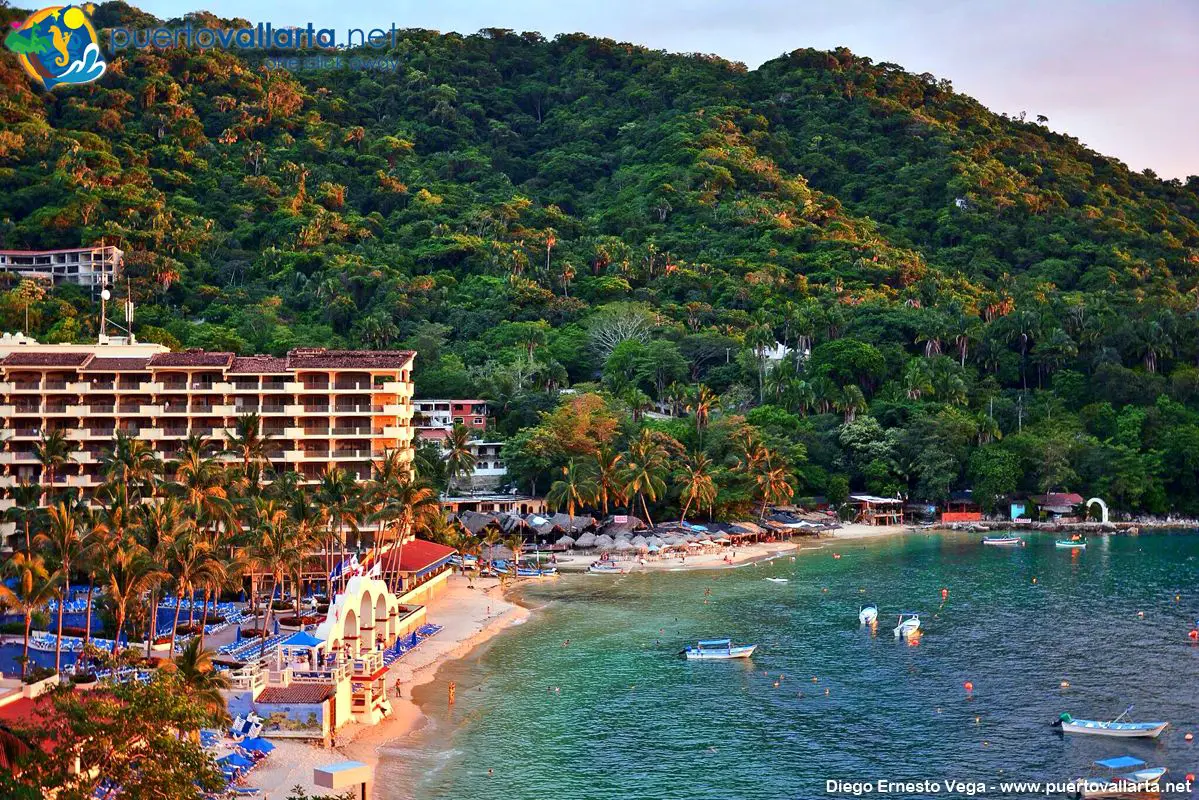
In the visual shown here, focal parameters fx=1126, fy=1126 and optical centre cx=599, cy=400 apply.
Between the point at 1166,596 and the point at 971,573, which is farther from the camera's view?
the point at 971,573

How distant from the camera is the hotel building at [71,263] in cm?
13725

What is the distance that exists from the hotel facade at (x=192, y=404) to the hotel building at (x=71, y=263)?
224 ft

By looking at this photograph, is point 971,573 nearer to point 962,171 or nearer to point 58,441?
point 58,441

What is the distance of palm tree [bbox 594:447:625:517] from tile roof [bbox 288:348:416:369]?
24.6m

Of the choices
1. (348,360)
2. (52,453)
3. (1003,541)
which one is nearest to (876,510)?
(1003,541)

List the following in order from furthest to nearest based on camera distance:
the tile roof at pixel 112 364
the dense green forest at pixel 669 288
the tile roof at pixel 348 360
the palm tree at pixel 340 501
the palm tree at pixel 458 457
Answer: the dense green forest at pixel 669 288 → the palm tree at pixel 458 457 → the tile roof at pixel 348 360 → the tile roof at pixel 112 364 → the palm tree at pixel 340 501

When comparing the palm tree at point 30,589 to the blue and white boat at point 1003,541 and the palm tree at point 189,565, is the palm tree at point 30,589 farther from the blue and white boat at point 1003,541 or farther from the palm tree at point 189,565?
the blue and white boat at point 1003,541

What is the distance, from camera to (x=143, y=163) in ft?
550

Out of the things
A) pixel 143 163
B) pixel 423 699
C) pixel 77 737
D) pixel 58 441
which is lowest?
pixel 423 699

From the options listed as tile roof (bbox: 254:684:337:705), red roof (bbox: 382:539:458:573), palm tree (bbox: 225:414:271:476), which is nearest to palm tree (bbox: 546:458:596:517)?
red roof (bbox: 382:539:458:573)

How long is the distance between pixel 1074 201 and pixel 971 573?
137660 millimetres

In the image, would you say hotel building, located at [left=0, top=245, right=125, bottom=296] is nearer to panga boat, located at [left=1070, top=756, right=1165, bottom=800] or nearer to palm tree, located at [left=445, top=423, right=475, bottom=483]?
palm tree, located at [left=445, top=423, right=475, bottom=483]

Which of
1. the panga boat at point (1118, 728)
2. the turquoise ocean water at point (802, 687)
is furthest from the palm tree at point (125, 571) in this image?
the panga boat at point (1118, 728)

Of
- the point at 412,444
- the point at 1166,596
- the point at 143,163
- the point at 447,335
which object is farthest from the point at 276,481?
the point at 143,163
